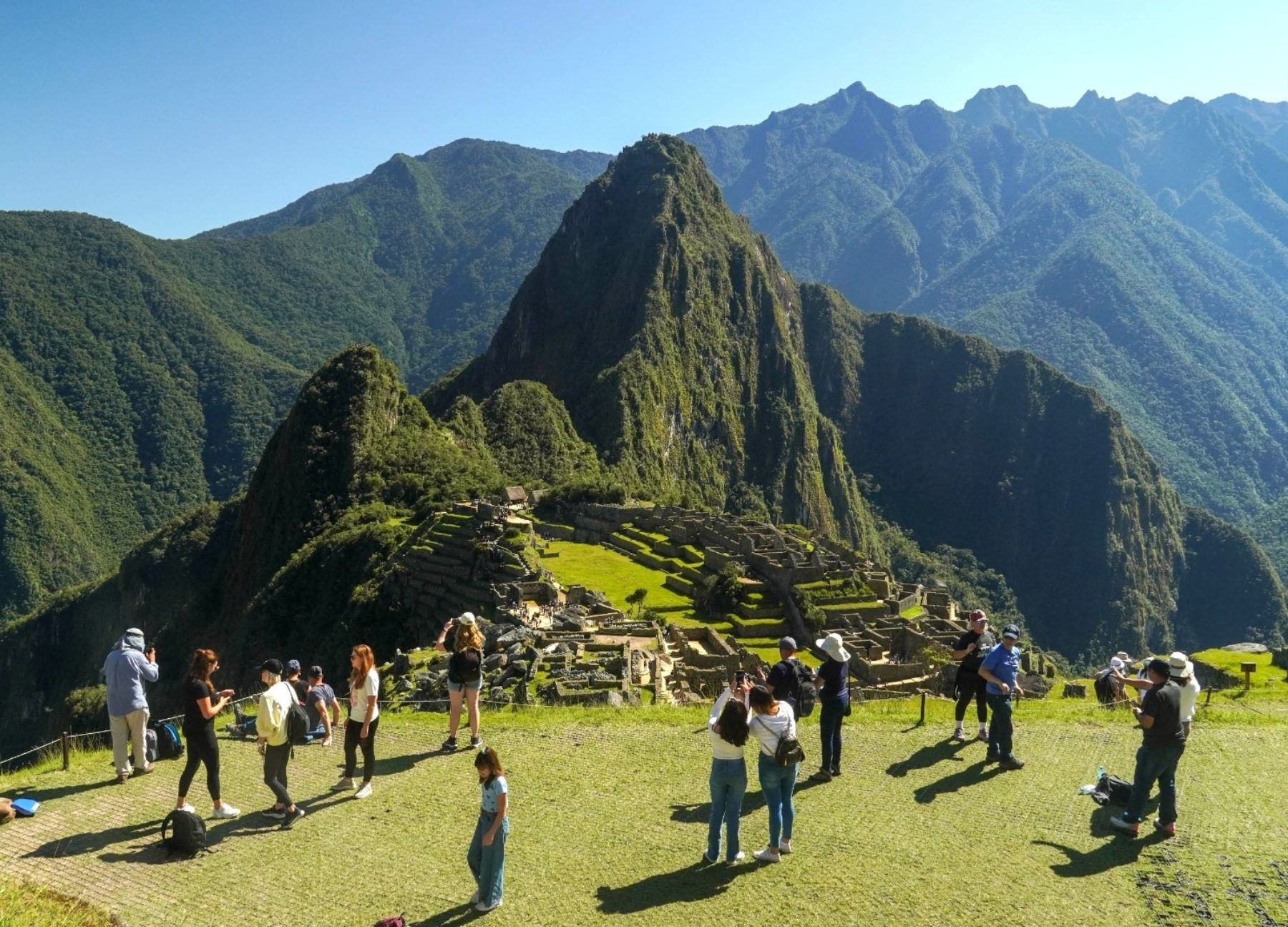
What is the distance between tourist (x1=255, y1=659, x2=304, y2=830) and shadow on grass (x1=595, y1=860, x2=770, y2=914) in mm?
3824

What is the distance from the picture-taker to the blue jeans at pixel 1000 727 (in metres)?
12.6

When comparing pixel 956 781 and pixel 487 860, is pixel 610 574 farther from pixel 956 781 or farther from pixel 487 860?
pixel 487 860

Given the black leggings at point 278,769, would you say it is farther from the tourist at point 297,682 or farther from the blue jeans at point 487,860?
the blue jeans at point 487,860

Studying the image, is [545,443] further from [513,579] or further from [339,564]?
[513,579]

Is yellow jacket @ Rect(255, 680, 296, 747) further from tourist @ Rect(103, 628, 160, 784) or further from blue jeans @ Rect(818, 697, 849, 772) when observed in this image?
blue jeans @ Rect(818, 697, 849, 772)

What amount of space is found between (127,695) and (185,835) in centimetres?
268

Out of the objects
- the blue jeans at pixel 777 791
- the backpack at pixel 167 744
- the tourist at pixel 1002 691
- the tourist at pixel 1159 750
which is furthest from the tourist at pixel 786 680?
the backpack at pixel 167 744

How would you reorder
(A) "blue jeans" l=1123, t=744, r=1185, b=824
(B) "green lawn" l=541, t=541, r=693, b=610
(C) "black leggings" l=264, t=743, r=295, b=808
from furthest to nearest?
1. (B) "green lawn" l=541, t=541, r=693, b=610
2. (C) "black leggings" l=264, t=743, r=295, b=808
3. (A) "blue jeans" l=1123, t=744, r=1185, b=824

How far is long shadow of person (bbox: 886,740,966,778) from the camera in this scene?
12805mm

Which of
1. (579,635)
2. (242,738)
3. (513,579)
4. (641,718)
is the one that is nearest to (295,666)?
(242,738)

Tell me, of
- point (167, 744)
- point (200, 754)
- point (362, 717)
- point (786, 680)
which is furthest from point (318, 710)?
point (786, 680)

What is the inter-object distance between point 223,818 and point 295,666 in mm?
2606

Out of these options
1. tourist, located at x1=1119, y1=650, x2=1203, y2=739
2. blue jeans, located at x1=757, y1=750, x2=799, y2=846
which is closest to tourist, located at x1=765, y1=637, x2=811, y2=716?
blue jeans, located at x1=757, y1=750, x2=799, y2=846

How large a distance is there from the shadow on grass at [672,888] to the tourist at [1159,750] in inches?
168
